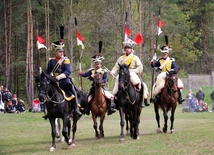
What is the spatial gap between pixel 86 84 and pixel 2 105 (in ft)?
50.7

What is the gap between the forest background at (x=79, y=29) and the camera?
4762cm

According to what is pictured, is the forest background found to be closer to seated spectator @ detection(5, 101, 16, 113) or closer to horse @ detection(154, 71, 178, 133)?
seated spectator @ detection(5, 101, 16, 113)

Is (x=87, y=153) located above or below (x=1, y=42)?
below

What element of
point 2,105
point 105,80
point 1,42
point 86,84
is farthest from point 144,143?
point 1,42

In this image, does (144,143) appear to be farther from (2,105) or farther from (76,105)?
(2,105)

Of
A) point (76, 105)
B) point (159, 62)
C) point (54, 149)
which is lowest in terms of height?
point (54, 149)

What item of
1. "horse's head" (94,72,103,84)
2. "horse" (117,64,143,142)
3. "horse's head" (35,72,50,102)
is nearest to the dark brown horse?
"horse's head" (94,72,103,84)

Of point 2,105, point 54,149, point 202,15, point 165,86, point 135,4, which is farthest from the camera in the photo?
point 202,15

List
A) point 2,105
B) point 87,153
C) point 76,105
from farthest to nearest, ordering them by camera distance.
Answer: point 2,105 < point 76,105 < point 87,153

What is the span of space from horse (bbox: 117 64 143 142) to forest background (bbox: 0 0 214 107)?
26.7 meters

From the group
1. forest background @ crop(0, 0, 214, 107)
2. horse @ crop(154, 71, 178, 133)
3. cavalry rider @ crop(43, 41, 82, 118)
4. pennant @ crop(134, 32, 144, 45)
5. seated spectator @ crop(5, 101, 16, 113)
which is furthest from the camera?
forest background @ crop(0, 0, 214, 107)

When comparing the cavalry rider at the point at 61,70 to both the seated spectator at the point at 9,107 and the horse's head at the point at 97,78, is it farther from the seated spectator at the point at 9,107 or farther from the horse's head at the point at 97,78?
the seated spectator at the point at 9,107

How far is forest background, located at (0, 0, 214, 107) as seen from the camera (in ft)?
156

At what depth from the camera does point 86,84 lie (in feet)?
169
